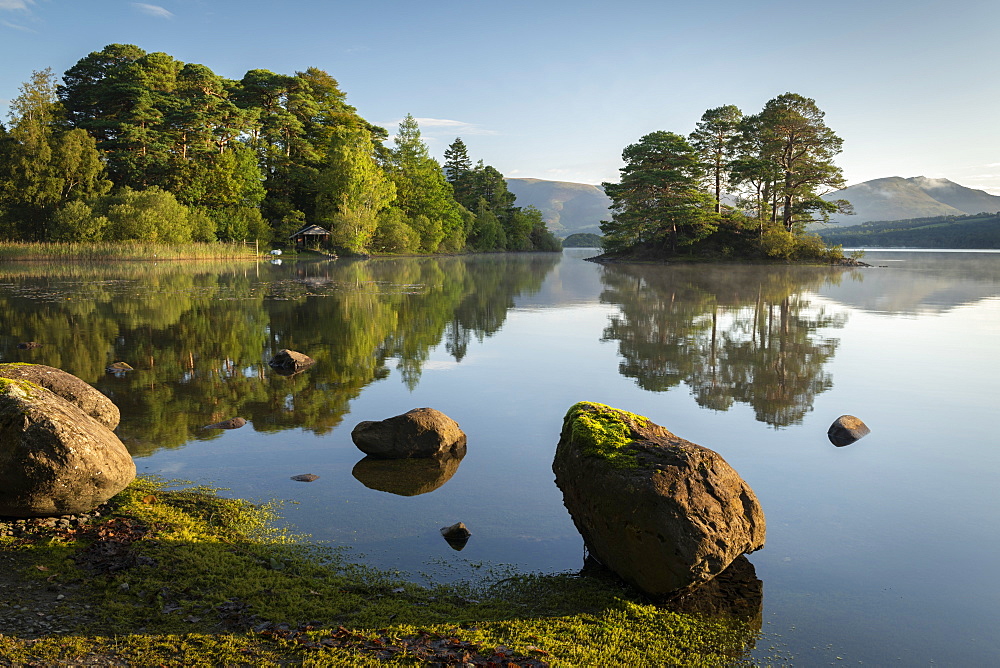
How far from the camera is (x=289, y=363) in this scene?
1142 centimetres

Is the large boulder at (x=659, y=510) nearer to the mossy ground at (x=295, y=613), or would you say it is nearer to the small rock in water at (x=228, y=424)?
the mossy ground at (x=295, y=613)

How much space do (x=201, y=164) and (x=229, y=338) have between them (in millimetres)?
52082

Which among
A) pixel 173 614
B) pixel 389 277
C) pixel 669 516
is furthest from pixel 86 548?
pixel 389 277

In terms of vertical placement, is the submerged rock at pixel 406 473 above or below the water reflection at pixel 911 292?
below

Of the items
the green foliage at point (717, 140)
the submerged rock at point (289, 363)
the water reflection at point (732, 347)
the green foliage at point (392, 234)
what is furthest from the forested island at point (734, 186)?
the submerged rock at point (289, 363)

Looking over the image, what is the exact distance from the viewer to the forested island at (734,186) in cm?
5194

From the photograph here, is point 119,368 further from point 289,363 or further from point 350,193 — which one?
Answer: point 350,193

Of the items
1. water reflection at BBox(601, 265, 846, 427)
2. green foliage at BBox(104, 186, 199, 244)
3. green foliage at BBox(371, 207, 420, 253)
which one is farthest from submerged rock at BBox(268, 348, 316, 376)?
green foliage at BBox(371, 207, 420, 253)

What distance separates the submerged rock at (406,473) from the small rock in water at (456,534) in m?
0.99

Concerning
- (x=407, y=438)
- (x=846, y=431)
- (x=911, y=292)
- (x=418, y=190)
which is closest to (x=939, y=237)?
(x=418, y=190)

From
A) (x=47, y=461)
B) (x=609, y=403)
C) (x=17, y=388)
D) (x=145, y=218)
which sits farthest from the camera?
(x=145, y=218)

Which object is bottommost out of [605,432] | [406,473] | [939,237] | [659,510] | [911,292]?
[406,473]

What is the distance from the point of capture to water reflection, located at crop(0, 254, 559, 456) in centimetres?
891

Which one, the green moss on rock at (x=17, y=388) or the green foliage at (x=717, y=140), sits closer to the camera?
the green moss on rock at (x=17, y=388)
